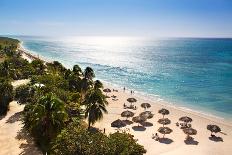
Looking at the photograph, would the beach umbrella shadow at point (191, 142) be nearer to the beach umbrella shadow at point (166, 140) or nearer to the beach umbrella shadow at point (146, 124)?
the beach umbrella shadow at point (166, 140)

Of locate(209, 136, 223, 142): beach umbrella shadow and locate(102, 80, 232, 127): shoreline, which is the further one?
locate(102, 80, 232, 127): shoreline

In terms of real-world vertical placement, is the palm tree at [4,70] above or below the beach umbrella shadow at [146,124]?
above

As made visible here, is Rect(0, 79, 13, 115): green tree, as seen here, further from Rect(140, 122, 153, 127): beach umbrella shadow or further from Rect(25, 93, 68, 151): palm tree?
Rect(140, 122, 153, 127): beach umbrella shadow

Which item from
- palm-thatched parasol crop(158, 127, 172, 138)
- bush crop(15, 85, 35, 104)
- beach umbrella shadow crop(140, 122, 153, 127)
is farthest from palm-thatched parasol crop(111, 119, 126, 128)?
bush crop(15, 85, 35, 104)

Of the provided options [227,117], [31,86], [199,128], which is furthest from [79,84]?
[227,117]

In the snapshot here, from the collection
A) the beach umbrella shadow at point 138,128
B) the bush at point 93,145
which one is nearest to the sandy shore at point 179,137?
the beach umbrella shadow at point 138,128

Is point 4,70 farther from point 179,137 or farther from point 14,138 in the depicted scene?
point 179,137

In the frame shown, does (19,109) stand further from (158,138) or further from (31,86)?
(158,138)

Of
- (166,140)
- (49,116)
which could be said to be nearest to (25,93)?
(49,116)

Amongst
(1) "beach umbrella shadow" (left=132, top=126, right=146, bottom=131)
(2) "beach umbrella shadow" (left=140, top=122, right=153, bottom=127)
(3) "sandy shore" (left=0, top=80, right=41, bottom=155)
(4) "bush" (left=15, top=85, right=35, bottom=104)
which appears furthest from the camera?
(4) "bush" (left=15, top=85, right=35, bottom=104)
